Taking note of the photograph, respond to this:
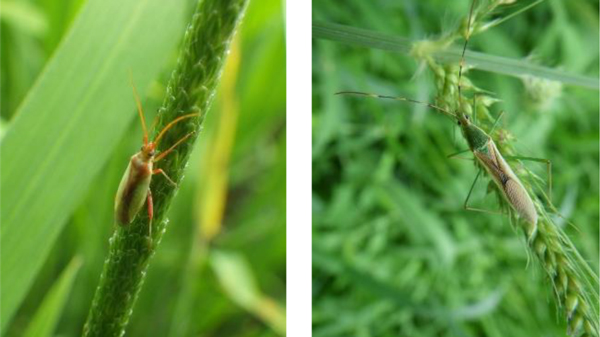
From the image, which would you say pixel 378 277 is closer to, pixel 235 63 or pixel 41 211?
pixel 235 63

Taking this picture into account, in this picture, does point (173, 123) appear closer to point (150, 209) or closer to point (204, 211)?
point (150, 209)

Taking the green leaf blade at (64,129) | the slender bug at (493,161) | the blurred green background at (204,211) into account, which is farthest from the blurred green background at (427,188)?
the green leaf blade at (64,129)

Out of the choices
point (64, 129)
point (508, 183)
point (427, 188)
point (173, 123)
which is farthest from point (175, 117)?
point (427, 188)

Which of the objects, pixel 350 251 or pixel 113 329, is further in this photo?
pixel 350 251

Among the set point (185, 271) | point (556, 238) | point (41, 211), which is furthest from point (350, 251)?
point (41, 211)

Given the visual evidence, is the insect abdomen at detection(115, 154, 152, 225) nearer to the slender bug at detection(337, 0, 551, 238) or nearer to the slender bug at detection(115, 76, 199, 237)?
the slender bug at detection(115, 76, 199, 237)

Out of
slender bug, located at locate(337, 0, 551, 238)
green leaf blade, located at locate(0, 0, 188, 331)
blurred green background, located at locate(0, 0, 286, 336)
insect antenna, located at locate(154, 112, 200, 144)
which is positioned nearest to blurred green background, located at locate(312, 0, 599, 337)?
blurred green background, located at locate(0, 0, 286, 336)

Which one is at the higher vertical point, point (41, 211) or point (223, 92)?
point (223, 92)
